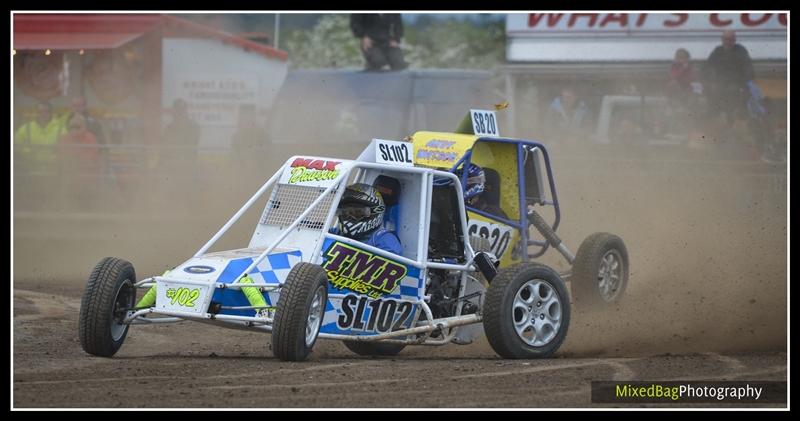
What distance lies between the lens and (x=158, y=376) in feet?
24.1

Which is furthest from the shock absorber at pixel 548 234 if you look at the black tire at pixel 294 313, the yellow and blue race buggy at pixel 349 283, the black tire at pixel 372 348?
the black tire at pixel 294 313

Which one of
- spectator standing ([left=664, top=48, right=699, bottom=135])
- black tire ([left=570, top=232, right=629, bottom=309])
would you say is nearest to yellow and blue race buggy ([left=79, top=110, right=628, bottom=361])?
black tire ([left=570, top=232, right=629, bottom=309])

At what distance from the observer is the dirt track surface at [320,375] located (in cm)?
661

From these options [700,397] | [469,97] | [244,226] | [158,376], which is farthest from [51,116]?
[700,397]

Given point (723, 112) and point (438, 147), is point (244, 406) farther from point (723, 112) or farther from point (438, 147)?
point (723, 112)

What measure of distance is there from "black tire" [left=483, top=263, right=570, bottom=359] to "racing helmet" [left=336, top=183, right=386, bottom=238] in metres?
0.94

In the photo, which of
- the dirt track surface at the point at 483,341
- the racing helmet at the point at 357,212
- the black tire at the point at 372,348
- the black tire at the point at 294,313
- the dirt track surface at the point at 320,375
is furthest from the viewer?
the black tire at the point at 372,348

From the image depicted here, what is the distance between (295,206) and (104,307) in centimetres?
158

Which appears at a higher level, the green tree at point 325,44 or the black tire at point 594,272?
the green tree at point 325,44

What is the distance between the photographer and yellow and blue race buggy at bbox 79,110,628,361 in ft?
25.8

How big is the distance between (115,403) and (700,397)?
9.98ft

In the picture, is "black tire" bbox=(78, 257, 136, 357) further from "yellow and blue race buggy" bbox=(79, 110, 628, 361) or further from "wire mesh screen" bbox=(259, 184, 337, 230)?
"wire mesh screen" bbox=(259, 184, 337, 230)

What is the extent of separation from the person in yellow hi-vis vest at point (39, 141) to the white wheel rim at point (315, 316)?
11278 mm

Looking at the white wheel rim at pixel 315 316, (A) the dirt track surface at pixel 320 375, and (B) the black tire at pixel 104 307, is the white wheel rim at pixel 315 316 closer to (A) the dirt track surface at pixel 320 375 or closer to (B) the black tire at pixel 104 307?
(A) the dirt track surface at pixel 320 375
